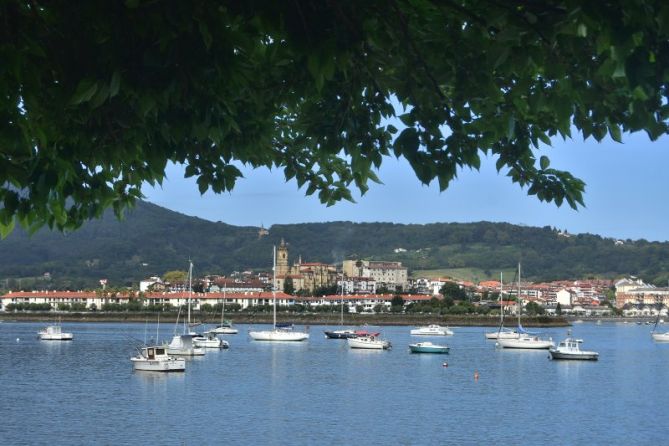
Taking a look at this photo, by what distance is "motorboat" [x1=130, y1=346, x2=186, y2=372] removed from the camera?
52594mm

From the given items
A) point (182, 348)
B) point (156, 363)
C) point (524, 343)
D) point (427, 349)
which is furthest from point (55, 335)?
point (524, 343)

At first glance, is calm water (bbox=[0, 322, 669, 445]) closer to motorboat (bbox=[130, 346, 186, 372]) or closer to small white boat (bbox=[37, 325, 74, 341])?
motorboat (bbox=[130, 346, 186, 372])

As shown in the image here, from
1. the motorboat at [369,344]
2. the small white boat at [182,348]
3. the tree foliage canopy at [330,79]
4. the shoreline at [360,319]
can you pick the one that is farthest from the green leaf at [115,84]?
the shoreline at [360,319]

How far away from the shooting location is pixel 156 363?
172 ft

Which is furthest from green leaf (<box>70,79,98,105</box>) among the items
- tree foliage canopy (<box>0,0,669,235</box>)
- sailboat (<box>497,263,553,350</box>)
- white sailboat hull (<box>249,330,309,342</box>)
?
white sailboat hull (<box>249,330,309,342</box>)

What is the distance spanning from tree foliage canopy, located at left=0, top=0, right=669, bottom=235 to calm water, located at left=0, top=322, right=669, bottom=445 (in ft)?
84.8

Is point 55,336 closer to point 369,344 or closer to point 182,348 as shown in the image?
point 182,348

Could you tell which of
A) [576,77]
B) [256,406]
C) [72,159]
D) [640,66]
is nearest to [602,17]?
[640,66]

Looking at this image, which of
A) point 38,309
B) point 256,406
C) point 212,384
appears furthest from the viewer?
point 38,309

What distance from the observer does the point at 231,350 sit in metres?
77.8

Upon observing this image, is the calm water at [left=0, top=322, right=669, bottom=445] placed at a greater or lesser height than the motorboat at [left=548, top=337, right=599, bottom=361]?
lesser

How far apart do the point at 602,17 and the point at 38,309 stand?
172m

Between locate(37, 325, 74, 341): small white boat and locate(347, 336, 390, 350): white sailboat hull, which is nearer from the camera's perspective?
locate(347, 336, 390, 350): white sailboat hull

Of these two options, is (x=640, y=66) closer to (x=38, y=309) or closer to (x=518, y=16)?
(x=518, y=16)
